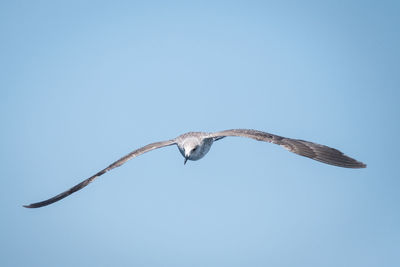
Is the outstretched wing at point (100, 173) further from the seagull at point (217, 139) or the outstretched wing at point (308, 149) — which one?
the outstretched wing at point (308, 149)

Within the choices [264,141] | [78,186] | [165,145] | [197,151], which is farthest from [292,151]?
[78,186]

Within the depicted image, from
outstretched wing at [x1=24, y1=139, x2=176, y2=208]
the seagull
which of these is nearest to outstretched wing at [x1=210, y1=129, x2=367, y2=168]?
the seagull

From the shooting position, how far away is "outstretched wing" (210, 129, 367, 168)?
13.3m

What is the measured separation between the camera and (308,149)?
46.4ft

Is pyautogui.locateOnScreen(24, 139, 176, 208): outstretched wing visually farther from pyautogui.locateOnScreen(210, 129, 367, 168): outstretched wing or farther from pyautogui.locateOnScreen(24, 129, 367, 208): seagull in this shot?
pyautogui.locateOnScreen(210, 129, 367, 168): outstretched wing

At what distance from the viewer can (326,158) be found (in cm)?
1366

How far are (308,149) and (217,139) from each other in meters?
3.64

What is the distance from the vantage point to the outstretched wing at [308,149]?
523 inches

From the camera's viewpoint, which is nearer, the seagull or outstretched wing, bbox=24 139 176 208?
the seagull

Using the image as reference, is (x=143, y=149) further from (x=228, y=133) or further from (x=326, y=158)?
(x=326, y=158)

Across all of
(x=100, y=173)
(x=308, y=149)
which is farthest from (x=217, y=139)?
(x=100, y=173)

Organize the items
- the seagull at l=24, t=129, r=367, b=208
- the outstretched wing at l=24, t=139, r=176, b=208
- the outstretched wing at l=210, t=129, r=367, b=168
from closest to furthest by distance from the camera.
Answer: the outstretched wing at l=210, t=129, r=367, b=168 → the seagull at l=24, t=129, r=367, b=208 → the outstretched wing at l=24, t=139, r=176, b=208

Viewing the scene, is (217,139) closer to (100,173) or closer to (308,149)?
(308,149)

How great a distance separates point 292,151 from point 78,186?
6.58 meters
